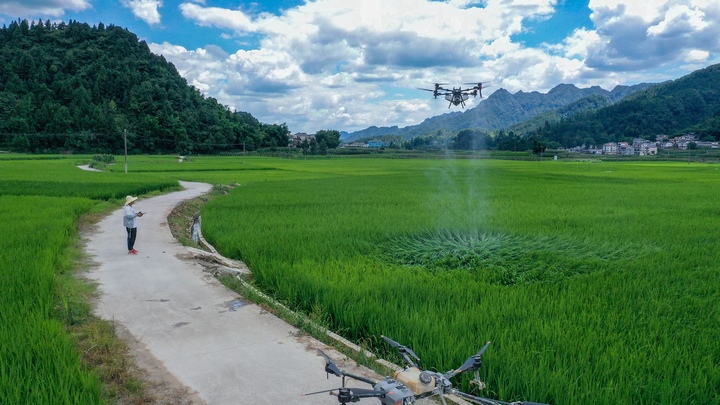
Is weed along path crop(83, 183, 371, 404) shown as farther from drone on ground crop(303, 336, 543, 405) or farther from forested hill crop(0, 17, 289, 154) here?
forested hill crop(0, 17, 289, 154)

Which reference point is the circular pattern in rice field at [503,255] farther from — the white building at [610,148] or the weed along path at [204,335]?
the white building at [610,148]

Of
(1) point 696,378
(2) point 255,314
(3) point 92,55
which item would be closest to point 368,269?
(2) point 255,314

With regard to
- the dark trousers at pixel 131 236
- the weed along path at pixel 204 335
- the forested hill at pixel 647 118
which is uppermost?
the forested hill at pixel 647 118

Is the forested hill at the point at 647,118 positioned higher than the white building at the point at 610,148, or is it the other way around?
the forested hill at the point at 647,118

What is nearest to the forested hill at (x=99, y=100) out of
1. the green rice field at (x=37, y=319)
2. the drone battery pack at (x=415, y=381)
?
the green rice field at (x=37, y=319)

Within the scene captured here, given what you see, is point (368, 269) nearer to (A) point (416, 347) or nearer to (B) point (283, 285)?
(B) point (283, 285)

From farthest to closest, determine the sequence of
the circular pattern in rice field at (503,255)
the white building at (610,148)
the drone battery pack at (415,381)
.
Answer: the white building at (610,148)
the circular pattern in rice field at (503,255)
the drone battery pack at (415,381)

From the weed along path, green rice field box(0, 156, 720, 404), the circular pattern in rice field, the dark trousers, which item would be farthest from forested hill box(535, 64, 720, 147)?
the weed along path

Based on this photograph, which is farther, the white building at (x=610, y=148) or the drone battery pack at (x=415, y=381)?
the white building at (x=610, y=148)
